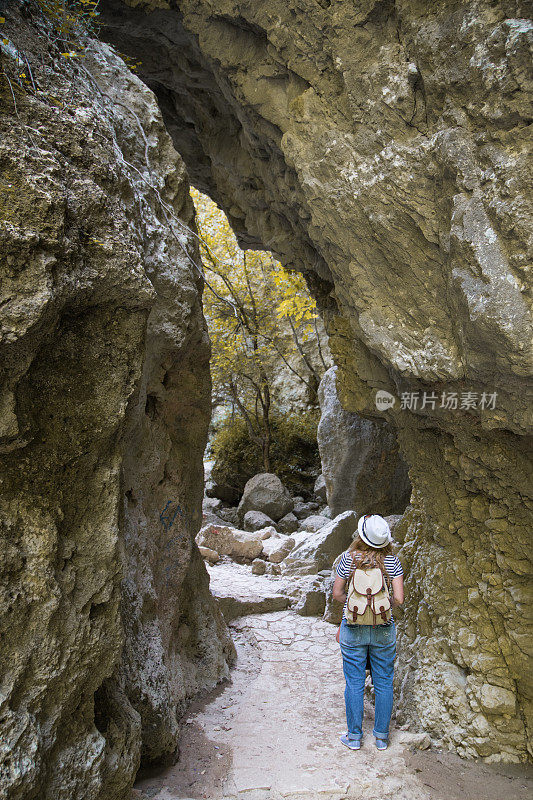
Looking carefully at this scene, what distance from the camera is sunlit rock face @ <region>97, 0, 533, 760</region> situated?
8.29 feet

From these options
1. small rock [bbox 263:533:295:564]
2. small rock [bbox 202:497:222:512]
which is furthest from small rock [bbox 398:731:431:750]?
small rock [bbox 202:497:222:512]

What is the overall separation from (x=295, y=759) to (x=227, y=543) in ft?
18.5

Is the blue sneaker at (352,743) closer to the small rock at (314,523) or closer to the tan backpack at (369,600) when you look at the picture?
the tan backpack at (369,600)

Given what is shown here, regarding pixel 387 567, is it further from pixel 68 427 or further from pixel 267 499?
pixel 267 499

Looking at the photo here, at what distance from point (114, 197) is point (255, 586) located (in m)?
5.91

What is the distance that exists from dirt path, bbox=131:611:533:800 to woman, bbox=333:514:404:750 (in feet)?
0.48

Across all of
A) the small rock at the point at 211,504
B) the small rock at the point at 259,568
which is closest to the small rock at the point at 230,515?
the small rock at the point at 211,504

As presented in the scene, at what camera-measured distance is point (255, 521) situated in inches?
440

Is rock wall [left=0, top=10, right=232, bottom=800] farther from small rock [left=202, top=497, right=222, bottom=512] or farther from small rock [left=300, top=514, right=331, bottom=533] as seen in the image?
small rock [left=202, top=497, right=222, bottom=512]

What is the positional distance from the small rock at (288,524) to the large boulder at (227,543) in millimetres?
2148

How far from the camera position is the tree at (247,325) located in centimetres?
1406
